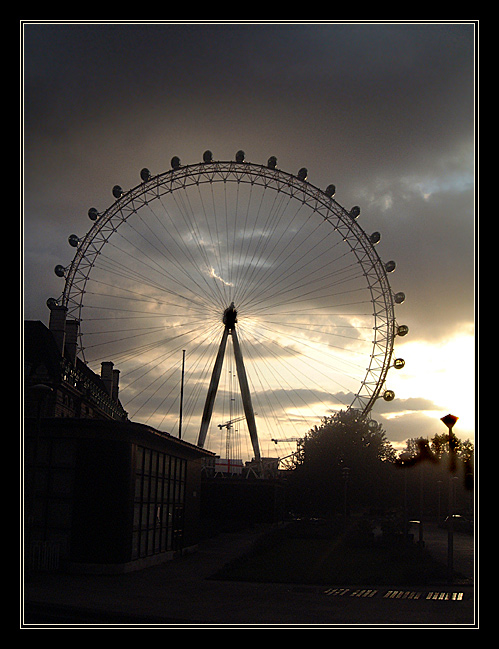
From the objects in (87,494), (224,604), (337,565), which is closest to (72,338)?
(87,494)

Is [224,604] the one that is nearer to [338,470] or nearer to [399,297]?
[399,297]

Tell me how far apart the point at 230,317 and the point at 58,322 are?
12.4m

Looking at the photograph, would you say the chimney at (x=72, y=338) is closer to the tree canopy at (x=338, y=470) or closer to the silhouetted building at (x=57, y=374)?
the silhouetted building at (x=57, y=374)

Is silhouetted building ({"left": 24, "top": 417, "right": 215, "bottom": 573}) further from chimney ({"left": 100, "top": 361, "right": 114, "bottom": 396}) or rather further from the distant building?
chimney ({"left": 100, "top": 361, "right": 114, "bottom": 396})

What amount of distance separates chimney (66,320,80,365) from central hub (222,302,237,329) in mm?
10438

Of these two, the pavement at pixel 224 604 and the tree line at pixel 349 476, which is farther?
the tree line at pixel 349 476

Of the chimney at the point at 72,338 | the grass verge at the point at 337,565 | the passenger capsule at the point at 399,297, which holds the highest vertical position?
the passenger capsule at the point at 399,297

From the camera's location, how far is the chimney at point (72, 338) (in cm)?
4472

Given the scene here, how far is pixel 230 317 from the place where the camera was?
4844 centimetres

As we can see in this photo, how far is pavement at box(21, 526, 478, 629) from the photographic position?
16375 mm

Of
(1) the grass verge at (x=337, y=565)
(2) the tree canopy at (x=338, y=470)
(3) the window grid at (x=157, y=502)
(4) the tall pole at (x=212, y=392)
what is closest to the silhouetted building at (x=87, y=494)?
(3) the window grid at (x=157, y=502)

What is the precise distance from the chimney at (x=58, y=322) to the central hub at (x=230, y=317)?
11483 millimetres
